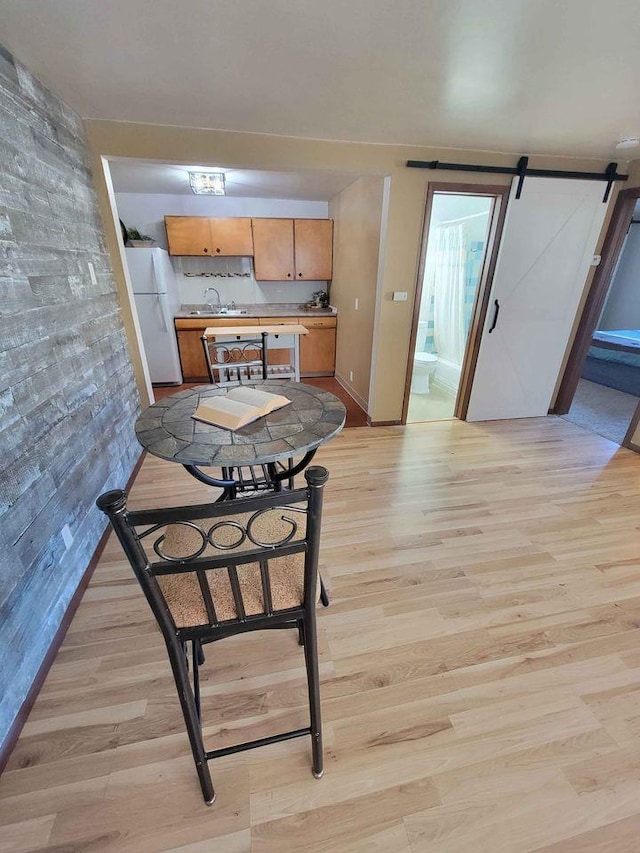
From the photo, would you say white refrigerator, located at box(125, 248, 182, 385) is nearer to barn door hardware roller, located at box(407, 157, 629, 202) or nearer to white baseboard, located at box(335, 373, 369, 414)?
white baseboard, located at box(335, 373, 369, 414)

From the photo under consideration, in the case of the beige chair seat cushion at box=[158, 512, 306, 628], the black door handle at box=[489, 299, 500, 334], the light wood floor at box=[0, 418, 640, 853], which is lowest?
the light wood floor at box=[0, 418, 640, 853]

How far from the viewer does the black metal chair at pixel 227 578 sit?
680 mm

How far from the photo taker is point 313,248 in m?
4.75

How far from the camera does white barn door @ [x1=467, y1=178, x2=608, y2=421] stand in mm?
2963

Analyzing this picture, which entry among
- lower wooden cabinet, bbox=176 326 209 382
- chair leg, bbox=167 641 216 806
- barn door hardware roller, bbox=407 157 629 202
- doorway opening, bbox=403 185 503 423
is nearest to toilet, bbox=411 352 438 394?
doorway opening, bbox=403 185 503 423

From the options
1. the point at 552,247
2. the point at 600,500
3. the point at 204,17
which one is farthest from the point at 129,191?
the point at 600,500

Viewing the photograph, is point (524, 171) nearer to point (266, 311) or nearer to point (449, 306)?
point (449, 306)

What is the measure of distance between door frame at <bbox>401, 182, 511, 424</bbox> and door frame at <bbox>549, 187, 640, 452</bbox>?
107 centimetres

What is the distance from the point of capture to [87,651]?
142cm

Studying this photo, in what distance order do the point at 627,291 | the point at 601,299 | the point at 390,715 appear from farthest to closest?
the point at 627,291, the point at 601,299, the point at 390,715

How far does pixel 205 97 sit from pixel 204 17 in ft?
2.29

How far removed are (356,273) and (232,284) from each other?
207cm

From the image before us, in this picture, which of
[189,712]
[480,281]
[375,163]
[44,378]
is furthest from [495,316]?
[189,712]

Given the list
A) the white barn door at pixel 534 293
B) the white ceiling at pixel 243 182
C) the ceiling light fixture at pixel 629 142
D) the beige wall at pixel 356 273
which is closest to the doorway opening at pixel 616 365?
the white barn door at pixel 534 293
